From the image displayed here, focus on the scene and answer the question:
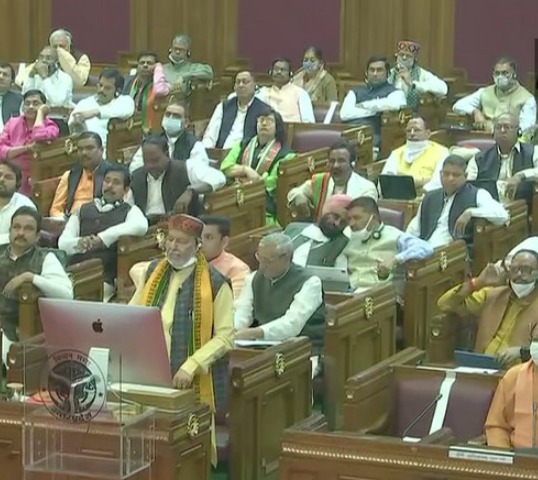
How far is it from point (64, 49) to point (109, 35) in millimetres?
1176

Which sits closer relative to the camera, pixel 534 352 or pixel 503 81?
pixel 534 352

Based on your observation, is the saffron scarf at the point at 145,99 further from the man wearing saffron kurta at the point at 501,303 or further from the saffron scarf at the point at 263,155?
the man wearing saffron kurta at the point at 501,303

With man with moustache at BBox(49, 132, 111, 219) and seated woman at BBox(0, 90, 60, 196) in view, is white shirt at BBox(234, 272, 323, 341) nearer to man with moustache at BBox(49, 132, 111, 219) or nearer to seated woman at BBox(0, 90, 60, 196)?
man with moustache at BBox(49, 132, 111, 219)

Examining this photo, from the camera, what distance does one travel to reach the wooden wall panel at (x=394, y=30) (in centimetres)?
1166

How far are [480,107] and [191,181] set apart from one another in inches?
104

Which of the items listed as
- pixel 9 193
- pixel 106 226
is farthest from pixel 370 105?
pixel 9 193

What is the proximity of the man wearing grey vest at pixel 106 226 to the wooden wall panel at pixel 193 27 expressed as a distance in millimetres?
4658

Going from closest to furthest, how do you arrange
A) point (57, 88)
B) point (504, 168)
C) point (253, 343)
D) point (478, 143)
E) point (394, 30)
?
point (253, 343) → point (504, 168) → point (478, 143) → point (57, 88) → point (394, 30)

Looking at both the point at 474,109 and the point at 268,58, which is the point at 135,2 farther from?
the point at 474,109

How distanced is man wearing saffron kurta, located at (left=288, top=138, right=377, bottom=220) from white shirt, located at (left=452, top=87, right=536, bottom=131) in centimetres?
193

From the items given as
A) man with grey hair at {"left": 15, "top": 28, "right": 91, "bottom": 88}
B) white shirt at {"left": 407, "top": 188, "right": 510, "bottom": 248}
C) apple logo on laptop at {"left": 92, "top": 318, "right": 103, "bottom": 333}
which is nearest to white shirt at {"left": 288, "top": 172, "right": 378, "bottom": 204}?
white shirt at {"left": 407, "top": 188, "right": 510, "bottom": 248}

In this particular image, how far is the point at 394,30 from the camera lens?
11859 millimetres

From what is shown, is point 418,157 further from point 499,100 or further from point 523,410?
point 523,410

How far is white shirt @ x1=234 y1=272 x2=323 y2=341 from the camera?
655 cm
